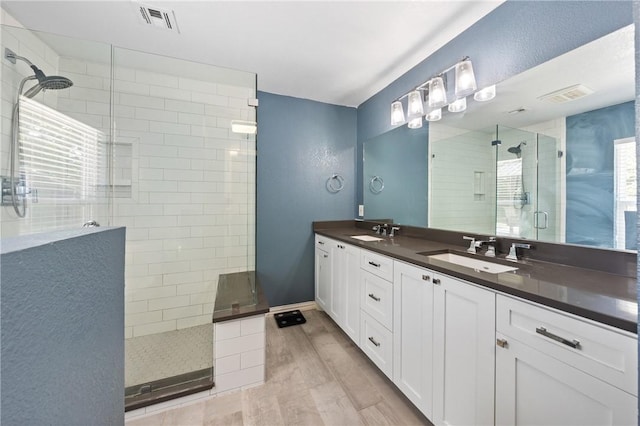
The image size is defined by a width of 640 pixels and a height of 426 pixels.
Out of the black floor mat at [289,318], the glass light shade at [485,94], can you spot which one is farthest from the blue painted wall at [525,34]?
the black floor mat at [289,318]

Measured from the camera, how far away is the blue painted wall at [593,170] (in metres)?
1.05

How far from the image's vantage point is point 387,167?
8.48ft

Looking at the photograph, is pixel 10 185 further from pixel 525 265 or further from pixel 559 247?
pixel 559 247

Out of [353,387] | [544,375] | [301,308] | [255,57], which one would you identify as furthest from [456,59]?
[301,308]

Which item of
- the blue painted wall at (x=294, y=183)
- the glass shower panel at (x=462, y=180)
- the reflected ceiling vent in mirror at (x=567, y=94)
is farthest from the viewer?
the blue painted wall at (x=294, y=183)

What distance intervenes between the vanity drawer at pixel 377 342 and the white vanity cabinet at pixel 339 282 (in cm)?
9

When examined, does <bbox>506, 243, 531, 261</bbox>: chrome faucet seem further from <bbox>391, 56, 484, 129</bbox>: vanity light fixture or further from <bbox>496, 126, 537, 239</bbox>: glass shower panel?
<bbox>391, 56, 484, 129</bbox>: vanity light fixture

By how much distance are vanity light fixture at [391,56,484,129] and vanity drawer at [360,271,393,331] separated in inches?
52.6

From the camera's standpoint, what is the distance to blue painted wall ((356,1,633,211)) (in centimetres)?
107

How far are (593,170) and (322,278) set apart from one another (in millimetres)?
2074

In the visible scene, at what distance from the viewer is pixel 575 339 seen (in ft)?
2.43

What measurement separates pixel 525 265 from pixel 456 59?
4.65 ft

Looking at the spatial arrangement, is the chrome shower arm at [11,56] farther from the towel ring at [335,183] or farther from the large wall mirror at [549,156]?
the large wall mirror at [549,156]

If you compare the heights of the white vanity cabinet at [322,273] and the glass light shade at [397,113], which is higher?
the glass light shade at [397,113]
